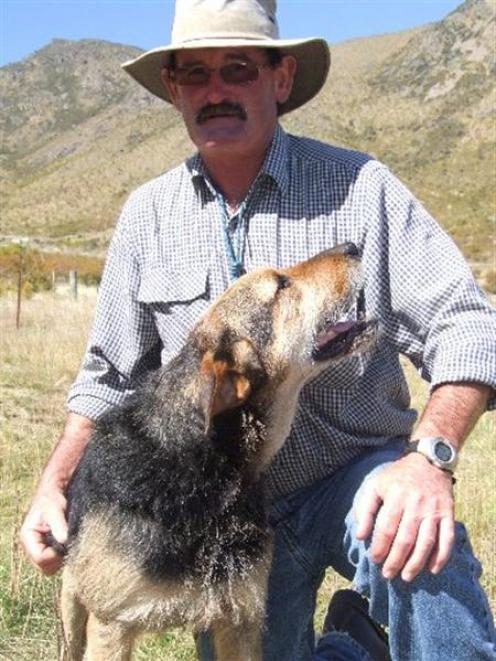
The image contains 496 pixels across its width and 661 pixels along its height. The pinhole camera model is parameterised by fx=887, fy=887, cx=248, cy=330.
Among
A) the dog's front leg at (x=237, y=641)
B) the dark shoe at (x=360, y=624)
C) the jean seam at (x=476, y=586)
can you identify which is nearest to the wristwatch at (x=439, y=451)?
the jean seam at (x=476, y=586)

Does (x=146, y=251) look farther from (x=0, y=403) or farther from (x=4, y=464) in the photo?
(x=0, y=403)

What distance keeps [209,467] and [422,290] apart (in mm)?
1138

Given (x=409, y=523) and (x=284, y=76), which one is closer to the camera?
(x=409, y=523)

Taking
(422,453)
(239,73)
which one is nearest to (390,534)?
(422,453)

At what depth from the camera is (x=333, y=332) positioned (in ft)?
11.9

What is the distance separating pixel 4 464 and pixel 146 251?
3.11 meters

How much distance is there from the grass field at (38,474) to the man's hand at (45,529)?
0.30 meters

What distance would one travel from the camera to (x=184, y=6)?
13.4 ft

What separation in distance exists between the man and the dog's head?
0.71 feet

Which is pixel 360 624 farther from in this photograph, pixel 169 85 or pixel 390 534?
pixel 169 85

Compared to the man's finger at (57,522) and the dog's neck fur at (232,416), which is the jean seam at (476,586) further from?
the man's finger at (57,522)

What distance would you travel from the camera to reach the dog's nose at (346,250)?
3.63m

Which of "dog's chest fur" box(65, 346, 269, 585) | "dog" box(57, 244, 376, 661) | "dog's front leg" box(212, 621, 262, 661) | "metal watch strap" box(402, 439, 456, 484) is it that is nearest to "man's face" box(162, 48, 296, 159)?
"dog" box(57, 244, 376, 661)

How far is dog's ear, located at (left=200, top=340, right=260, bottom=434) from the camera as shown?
3021 mm
